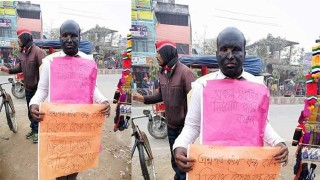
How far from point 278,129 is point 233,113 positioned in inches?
120

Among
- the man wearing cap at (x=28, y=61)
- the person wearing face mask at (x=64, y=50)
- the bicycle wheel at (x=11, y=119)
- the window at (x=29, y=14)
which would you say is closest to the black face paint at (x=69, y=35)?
the person wearing face mask at (x=64, y=50)

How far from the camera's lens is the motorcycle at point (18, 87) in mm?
4492

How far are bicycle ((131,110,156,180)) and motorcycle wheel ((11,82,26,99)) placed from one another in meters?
1.60

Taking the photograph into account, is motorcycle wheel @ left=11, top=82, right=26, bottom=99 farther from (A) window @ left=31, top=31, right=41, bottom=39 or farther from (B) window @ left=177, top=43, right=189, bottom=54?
(B) window @ left=177, top=43, right=189, bottom=54

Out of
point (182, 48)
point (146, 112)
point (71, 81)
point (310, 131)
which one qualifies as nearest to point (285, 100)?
point (310, 131)

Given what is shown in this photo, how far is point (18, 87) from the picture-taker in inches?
181

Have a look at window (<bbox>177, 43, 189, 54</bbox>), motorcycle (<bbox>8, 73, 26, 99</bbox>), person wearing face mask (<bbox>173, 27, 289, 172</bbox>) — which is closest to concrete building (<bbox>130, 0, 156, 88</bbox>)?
window (<bbox>177, 43, 189, 54</bbox>)

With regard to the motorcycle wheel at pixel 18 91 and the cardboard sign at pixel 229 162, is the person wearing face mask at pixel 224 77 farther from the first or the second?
the motorcycle wheel at pixel 18 91

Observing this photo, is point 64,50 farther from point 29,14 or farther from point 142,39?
point 29,14

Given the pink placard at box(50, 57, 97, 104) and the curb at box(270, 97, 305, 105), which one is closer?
the pink placard at box(50, 57, 97, 104)

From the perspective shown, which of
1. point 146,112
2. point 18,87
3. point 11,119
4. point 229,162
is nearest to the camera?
point 229,162

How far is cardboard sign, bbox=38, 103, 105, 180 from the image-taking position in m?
2.60

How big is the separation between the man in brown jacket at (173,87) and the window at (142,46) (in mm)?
386

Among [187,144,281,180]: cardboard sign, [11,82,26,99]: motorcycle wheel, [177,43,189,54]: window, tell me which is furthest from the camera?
[11,82,26,99]: motorcycle wheel
